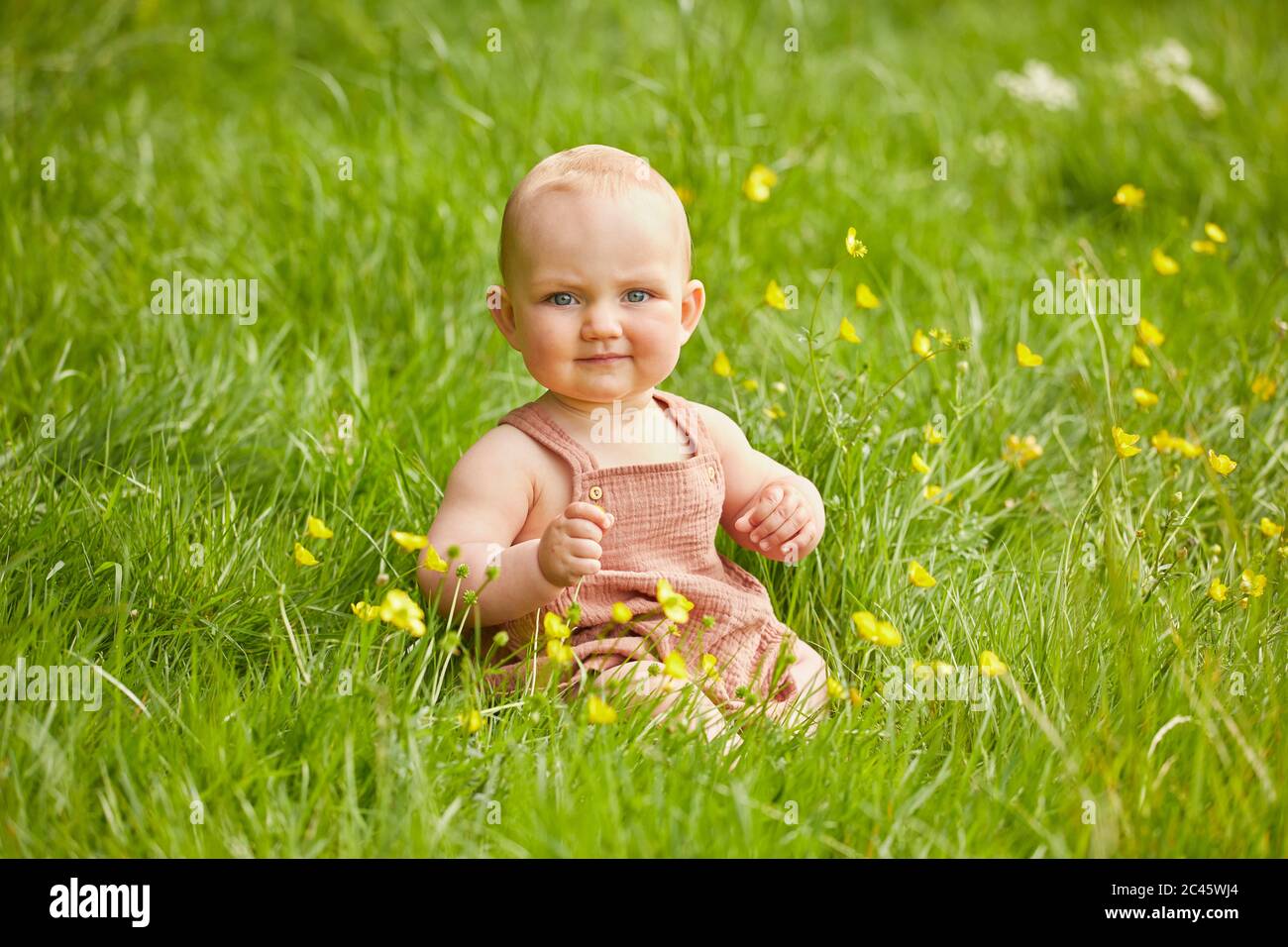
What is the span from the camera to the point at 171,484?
258 centimetres

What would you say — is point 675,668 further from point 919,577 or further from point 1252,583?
point 1252,583

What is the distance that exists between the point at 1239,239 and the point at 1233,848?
306 centimetres

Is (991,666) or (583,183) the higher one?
(583,183)

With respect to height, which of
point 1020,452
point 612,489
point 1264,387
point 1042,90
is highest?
point 1042,90

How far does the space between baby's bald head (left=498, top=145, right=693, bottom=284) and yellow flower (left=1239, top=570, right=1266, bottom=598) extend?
3.83 ft

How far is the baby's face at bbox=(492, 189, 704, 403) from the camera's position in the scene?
7.12 feet

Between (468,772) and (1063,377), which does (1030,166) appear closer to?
(1063,377)

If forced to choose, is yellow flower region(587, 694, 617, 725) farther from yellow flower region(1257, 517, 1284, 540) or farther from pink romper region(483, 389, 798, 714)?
yellow flower region(1257, 517, 1284, 540)

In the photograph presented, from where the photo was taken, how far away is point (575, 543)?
205 centimetres

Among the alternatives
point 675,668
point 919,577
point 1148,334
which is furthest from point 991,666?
point 1148,334

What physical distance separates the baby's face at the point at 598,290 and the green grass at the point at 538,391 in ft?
1.26

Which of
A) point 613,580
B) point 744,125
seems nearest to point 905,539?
point 613,580

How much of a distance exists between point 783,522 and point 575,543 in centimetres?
50

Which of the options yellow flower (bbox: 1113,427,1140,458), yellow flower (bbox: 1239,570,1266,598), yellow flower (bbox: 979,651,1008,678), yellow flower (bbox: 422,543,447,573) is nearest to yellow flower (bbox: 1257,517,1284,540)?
yellow flower (bbox: 1239,570,1266,598)
